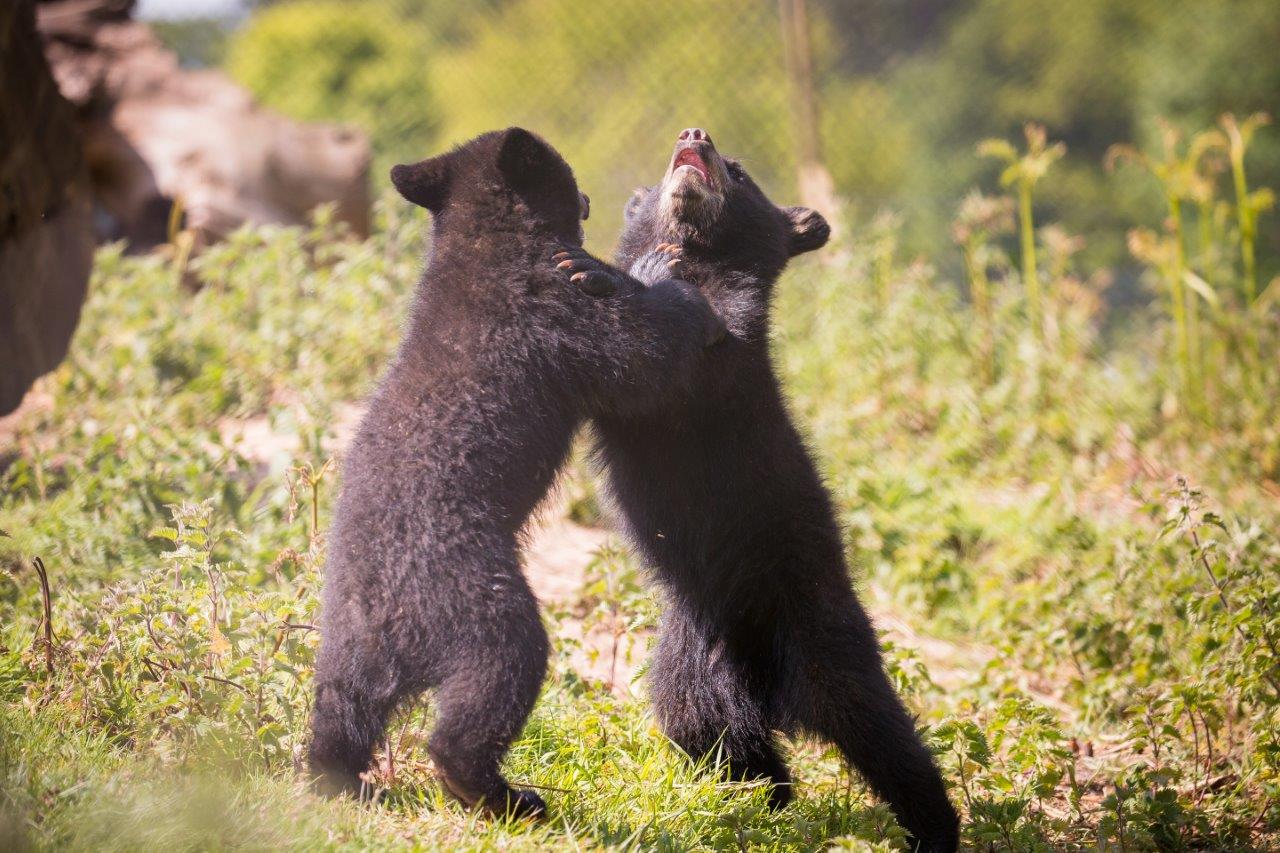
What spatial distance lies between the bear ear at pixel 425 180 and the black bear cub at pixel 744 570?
791 millimetres

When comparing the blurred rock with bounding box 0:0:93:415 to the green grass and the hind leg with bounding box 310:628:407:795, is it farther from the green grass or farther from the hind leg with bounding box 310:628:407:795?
the hind leg with bounding box 310:628:407:795

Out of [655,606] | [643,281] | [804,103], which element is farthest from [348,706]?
[804,103]

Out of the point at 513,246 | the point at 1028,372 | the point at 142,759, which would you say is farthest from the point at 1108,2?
the point at 142,759

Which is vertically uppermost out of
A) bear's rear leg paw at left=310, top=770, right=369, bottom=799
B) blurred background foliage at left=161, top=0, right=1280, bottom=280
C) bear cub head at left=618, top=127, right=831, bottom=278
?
blurred background foliage at left=161, top=0, right=1280, bottom=280

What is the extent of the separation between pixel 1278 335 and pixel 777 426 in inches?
203

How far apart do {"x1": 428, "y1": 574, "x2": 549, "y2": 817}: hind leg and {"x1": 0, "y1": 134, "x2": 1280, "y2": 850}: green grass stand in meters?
0.18

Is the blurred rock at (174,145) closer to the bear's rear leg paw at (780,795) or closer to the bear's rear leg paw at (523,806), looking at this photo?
the bear's rear leg paw at (780,795)

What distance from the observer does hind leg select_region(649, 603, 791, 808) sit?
12.4 ft

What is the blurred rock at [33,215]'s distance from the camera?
489 centimetres

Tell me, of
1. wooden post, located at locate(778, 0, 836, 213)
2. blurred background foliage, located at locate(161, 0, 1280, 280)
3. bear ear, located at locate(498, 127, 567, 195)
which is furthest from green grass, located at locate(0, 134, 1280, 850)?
blurred background foliage, located at locate(161, 0, 1280, 280)

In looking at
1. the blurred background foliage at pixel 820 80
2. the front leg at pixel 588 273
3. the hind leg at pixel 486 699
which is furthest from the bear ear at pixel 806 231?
the blurred background foliage at pixel 820 80

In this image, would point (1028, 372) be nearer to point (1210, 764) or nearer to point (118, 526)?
point (1210, 764)

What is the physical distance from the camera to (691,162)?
13.1ft

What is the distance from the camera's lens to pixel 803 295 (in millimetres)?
9297
